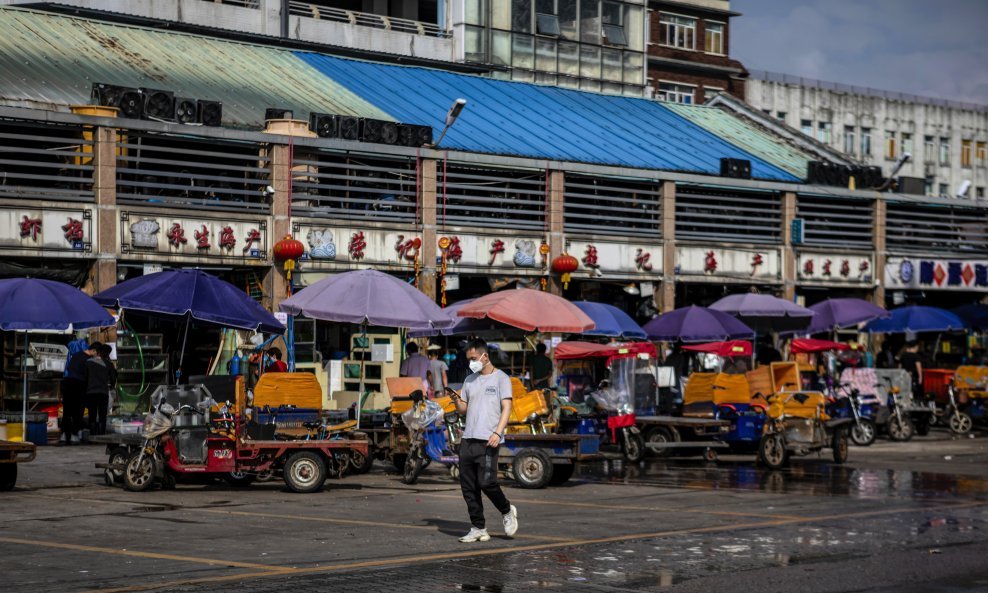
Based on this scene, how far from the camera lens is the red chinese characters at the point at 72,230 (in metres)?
28.5

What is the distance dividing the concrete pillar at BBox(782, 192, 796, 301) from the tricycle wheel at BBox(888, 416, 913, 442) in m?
10.0

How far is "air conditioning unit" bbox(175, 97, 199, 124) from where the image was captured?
3045cm

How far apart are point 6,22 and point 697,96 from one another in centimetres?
4105

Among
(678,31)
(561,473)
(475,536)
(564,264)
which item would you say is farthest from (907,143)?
(475,536)

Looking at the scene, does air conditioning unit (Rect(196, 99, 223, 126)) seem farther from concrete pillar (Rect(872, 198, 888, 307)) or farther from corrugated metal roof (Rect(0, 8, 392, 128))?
concrete pillar (Rect(872, 198, 888, 307))

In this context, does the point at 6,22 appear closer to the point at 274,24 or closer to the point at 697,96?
the point at 274,24

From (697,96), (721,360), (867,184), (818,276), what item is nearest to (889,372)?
(721,360)

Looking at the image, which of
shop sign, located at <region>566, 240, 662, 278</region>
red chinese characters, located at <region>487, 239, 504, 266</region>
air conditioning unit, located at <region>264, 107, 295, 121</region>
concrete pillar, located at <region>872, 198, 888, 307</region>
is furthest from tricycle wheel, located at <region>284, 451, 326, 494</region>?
concrete pillar, located at <region>872, 198, 888, 307</region>

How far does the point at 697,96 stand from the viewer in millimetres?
68438

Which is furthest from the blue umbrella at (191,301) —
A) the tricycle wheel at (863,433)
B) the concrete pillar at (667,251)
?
the concrete pillar at (667,251)

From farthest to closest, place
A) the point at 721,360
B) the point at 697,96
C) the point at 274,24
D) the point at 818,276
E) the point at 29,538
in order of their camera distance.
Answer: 1. the point at 697,96
2. the point at 818,276
3. the point at 274,24
4. the point at 721,360
5. the point at 29,538

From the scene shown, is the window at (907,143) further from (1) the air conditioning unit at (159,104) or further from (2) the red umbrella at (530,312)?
(1) the air conditioning unit at (159,104)

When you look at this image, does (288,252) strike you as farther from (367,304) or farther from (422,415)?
(422,415)

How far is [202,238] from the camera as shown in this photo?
30422 millimetres
